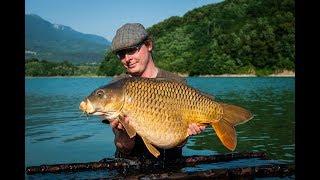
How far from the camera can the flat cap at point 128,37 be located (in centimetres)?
433

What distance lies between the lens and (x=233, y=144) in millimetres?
3963

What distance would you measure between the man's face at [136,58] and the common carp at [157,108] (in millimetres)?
664

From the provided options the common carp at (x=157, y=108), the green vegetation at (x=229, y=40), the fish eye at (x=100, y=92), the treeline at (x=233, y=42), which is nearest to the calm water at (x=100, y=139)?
the common carp at (x=157, y=108)

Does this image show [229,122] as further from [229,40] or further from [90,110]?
[229,40]

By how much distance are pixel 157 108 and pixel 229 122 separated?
0.63 m

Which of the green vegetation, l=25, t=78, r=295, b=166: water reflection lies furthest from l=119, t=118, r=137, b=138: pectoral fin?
the green vegetation

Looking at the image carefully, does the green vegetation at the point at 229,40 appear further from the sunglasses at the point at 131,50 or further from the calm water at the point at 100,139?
the sunglasses at the point at 131,50

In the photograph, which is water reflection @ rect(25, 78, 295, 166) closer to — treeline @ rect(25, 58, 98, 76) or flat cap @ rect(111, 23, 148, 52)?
flat cap @ rect(111, 23, 148, 52)

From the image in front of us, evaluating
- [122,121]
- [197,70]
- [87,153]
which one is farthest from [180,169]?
[197,70]

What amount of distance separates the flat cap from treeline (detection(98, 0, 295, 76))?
75216 millimetres
